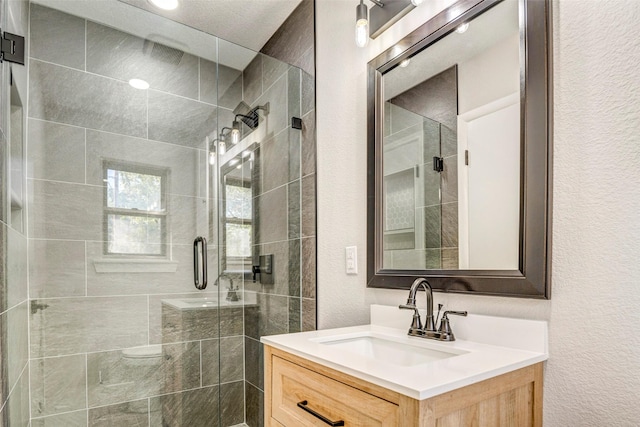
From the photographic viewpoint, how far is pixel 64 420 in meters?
1.76

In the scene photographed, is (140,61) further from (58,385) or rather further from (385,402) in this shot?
(385,402)

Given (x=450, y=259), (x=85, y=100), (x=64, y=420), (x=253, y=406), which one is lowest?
(x=253, y=406)

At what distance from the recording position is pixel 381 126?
5.14ft

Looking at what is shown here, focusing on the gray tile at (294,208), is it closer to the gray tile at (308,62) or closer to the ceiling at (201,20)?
the gray tile at (308,62)

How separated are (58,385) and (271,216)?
1.28 meters

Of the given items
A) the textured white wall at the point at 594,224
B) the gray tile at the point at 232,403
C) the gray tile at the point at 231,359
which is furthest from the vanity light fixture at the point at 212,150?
the textured white wall at the point at 594,224

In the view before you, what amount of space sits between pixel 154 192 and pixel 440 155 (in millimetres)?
1464

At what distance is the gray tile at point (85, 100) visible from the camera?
1.73 metres

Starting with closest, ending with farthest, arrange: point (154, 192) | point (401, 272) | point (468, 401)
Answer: point (468, 401), point (401, 272), point (154, 192)

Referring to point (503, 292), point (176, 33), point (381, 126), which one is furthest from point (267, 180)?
point (503, 292)

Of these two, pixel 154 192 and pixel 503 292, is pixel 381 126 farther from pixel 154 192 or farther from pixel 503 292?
pixel 154 192

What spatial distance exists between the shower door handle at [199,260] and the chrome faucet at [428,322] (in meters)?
1.26

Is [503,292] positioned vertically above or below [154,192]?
below

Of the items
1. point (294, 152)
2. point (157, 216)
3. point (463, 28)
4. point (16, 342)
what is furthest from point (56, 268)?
point (463, 28)
